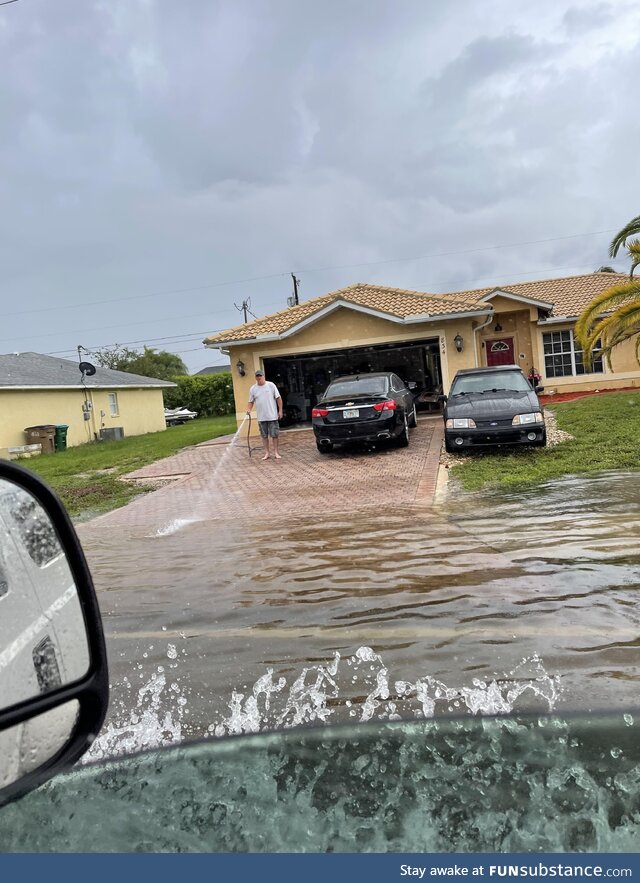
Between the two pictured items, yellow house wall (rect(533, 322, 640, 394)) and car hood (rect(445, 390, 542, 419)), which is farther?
yellow house wall (rect(533, 322, 640, 394))

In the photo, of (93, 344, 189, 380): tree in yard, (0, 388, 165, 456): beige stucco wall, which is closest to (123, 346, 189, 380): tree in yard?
(93, 344, 189, 380): tree in yard

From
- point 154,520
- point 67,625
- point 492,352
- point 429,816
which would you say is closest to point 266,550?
point 154,520

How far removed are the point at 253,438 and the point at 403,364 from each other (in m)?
9.97

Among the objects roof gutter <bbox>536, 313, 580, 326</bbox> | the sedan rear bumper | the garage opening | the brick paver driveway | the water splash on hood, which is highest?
roof gutter <bbox>536, 313, 580, 326</bbox>

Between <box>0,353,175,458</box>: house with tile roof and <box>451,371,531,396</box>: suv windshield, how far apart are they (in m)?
18.3

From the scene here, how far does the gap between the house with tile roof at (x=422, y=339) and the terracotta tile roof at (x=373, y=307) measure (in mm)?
34

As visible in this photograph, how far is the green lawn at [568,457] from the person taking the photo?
959 cm

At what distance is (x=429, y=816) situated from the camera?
2510 mm

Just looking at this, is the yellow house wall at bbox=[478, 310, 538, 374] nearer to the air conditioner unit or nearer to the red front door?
the red front door

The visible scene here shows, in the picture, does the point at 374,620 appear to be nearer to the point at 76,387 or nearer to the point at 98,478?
the point at 98,478

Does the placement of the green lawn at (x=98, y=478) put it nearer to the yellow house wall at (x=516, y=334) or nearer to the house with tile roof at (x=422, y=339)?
the house with tile roof at (x=422, y=339)

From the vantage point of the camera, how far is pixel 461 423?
452 inches

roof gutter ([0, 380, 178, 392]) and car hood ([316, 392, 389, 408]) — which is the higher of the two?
roof gutter ([0, 380, 178, 392])

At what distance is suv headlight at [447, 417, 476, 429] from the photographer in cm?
1140
